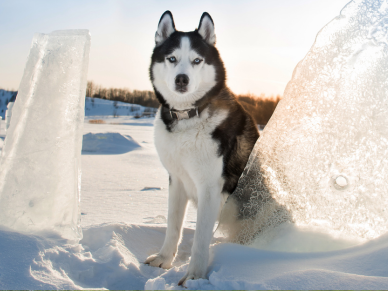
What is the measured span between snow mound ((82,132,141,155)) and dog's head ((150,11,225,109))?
256 inches

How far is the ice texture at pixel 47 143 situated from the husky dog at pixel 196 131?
2.31 feet

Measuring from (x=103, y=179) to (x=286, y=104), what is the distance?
163 inches

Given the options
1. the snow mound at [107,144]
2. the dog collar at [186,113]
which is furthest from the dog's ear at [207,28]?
the snow mound at [107,144]

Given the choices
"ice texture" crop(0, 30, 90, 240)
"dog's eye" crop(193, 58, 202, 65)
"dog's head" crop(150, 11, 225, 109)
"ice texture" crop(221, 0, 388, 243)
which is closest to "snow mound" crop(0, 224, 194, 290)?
"ice texture" crop(0, 30, 90, 240)

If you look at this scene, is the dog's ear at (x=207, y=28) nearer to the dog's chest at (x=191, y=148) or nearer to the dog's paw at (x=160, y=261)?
the dog's chest at (x=191, y=148)

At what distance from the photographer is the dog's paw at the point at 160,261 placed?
2.20 metres

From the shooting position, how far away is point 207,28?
254 cm

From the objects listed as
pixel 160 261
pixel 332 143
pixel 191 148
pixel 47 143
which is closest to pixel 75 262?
pixel 160 261

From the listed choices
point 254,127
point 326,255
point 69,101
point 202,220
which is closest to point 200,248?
point 202,220

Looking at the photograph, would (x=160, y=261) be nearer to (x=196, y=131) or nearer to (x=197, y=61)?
(x=196, y=131)

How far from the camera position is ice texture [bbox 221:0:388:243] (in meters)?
1.96

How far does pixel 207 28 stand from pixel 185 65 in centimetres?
57

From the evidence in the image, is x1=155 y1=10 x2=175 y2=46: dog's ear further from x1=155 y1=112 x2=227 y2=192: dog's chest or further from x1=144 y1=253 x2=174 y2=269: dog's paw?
x1=144 y1=253 x2=174 y2=269: dog's paw

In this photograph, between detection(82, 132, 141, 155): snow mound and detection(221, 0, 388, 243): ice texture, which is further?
detection(82, 132, 141, 155): snow mound
